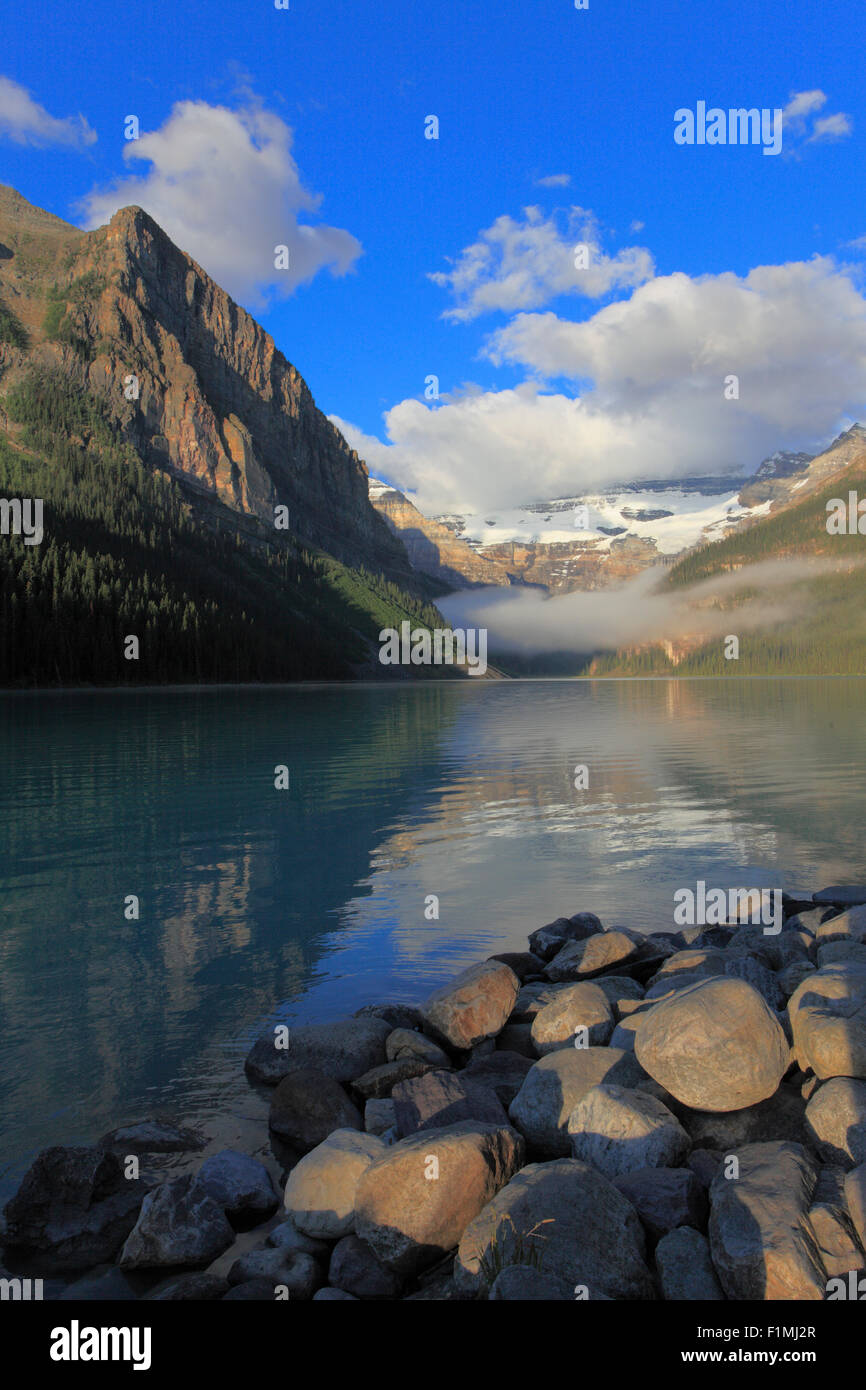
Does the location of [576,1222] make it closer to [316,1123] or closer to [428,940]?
[316,1123]

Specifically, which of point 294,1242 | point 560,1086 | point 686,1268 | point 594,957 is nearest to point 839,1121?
point 686,1268

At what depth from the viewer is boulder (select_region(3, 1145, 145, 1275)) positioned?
7.96 m

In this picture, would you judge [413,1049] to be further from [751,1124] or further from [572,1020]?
[751,1124]

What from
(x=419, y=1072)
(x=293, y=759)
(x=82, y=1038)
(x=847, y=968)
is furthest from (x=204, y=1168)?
(x=293, y=759)

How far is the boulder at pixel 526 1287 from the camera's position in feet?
20.1

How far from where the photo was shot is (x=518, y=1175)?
24.1ft

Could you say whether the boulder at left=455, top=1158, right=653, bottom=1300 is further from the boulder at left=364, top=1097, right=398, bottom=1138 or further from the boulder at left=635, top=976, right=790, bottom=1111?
the boulder at left=364, top=1097, right=398, bottom=1138

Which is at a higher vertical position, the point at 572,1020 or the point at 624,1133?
the point at 624,1133

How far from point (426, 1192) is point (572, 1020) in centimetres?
445

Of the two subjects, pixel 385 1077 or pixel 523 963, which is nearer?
pixel 385 1077

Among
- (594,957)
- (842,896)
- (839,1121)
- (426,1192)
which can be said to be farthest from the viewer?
(842,896)

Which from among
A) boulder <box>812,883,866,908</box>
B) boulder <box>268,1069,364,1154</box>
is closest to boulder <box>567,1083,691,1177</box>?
boulder <box>268,1069,364,1154</box>

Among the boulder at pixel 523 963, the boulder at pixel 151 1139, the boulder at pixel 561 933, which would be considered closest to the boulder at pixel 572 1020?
the boulder at pixel 523 963

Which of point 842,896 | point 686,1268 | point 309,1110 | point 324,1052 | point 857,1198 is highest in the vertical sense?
point 857,1198
